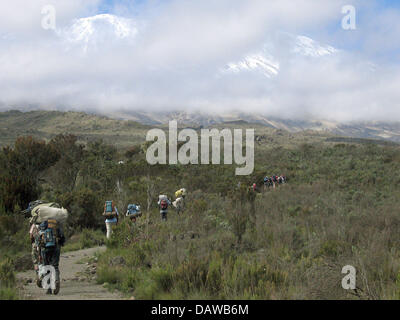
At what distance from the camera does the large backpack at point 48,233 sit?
19.3ft

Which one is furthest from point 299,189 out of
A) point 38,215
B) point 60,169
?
point 38,215

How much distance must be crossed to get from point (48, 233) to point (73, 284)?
1.58 metres

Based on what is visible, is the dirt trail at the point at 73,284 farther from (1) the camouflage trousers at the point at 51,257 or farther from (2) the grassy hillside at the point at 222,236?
(1) the camouflage trousers at the point at 51,257

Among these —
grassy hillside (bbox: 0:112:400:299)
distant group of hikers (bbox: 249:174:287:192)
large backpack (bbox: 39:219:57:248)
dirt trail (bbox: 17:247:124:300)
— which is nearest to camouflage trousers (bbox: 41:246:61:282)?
large backpack (bbox: 39:219:57:248)

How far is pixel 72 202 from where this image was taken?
13758 mm

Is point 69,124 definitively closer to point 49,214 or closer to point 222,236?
point 222,236

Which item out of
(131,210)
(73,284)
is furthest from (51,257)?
(131,210)

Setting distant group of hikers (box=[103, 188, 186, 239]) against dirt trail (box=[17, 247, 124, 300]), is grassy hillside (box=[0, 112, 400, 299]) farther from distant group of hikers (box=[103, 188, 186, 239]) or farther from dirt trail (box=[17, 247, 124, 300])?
distant group of hikers (box=[103, 188, 186, 239])

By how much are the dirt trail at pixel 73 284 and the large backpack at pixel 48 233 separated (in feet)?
2.81

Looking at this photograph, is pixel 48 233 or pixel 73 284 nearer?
pixel 48 233

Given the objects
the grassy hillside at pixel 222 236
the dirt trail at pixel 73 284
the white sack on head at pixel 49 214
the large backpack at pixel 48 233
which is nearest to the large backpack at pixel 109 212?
the grassy hillside at pixel 222 236

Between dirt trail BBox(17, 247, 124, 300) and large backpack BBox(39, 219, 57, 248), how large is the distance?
0.86 meters

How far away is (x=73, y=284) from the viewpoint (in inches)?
269
